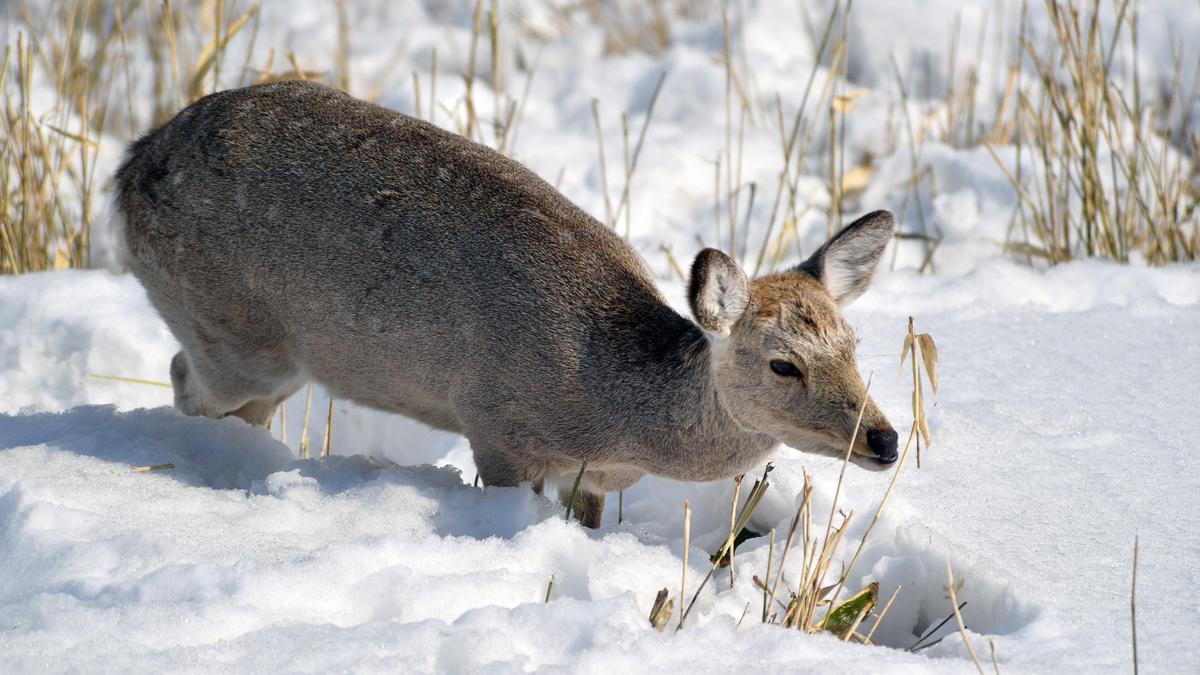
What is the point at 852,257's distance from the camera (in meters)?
3.87

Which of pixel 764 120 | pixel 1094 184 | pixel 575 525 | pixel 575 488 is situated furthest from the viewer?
pixel 764 120

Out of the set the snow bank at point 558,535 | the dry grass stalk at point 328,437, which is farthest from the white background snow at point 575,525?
the dry grass stalk at point 328,437

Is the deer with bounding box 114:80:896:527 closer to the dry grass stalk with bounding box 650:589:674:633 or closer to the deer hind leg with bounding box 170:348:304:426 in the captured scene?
the deer hind leg with bounding box 170:348:304:426

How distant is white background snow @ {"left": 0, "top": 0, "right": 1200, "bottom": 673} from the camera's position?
284cm

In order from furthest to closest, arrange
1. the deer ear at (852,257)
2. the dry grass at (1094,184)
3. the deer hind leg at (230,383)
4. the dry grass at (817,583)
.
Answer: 1. the dry grass at (1094,184)
2. the deer hind leg at (230,383)
3. the deer ear at (852,257)
4. the dry grass at (817,583)

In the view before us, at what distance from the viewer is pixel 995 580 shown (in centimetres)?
335

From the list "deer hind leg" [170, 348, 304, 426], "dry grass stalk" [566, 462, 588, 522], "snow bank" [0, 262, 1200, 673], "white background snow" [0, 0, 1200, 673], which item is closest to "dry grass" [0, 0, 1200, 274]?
"white background snow" [0, 0, 1200, 673]

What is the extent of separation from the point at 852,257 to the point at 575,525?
1.12 meters

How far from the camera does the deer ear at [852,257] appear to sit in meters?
3.81

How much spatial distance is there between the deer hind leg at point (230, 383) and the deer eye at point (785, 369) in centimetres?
173

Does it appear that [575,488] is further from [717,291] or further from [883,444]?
[883,444]

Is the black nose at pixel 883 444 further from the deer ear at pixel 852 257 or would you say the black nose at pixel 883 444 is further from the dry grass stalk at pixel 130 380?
the dry grass stalk at pixel 130 380

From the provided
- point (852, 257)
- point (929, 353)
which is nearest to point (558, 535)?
point (929, 353)

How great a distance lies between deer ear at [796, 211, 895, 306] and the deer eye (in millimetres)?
422
